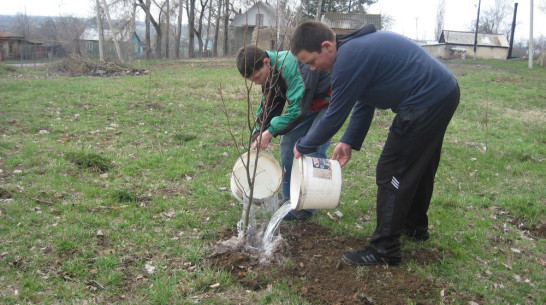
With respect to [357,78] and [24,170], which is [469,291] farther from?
[24,170]

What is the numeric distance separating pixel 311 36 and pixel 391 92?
27.4 inches

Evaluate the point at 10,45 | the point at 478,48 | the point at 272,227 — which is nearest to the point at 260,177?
the point at 272,227

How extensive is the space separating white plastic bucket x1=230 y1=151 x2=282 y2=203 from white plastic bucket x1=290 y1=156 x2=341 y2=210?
2.11 ft

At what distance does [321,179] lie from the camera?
11.0 feet

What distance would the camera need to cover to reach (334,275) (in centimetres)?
328

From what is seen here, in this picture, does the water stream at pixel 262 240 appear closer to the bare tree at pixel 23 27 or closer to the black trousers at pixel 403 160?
the black trousers at pixel 403 160

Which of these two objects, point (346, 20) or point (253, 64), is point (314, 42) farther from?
point (346, 20)

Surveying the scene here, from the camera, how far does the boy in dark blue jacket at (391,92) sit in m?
2.99

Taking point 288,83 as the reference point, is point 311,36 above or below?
above

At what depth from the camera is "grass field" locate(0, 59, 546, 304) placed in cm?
316

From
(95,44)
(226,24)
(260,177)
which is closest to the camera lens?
(260,177)

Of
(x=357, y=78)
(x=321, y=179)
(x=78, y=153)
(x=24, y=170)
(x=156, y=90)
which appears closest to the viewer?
(x=357, y=78)

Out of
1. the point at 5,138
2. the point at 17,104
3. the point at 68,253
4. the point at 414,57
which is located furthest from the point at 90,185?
the point at 17,104

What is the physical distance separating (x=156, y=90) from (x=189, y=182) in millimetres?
7136
